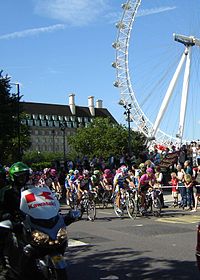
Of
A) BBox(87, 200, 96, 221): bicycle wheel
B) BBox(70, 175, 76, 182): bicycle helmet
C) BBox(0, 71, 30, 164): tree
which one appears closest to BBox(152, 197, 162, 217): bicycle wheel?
BBox(87, 200, 96, 221): bicycle wheel

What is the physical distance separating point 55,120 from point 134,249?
449ft

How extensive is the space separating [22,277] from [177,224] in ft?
25.9

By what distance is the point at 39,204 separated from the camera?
17.7ft

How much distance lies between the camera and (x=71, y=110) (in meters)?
148

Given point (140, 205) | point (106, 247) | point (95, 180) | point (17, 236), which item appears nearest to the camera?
point (17, 236)

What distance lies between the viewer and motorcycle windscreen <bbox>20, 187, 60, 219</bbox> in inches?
209

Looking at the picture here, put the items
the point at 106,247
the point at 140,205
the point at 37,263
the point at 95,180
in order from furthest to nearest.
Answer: the point at 95,180, the point at 140,205, the point at 106,247, the point at 37,263

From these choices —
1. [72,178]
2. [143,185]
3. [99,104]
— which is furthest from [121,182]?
[99,104]

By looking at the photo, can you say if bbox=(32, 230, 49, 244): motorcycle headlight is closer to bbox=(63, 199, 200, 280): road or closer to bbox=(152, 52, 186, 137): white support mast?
bbox=(63, 199, 200, 280): road

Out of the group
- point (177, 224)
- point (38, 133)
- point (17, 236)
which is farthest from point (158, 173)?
point (38, 133)

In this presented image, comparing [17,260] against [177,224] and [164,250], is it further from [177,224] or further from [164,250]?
[177,224]

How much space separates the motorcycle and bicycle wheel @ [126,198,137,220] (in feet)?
30.5

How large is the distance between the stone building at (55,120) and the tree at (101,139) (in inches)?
1676

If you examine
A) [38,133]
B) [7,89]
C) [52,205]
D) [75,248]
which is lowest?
[75,248]
